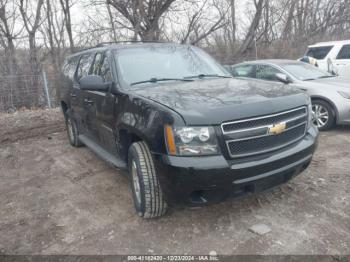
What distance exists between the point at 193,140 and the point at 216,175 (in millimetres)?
357

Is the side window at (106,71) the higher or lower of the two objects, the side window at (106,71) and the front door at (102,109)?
the higher

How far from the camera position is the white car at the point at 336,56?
371 inches

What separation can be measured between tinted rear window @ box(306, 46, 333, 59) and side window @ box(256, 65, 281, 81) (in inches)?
158

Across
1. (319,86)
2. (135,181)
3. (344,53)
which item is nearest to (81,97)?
(135,181)

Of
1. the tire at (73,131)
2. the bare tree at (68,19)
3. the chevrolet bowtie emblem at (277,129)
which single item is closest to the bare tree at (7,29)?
the bare tree at (68,19)

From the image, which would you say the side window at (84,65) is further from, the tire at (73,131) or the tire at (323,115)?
the tire at (323,115)

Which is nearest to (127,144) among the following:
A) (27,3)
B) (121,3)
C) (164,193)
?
(164,193)

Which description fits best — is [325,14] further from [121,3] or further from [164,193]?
[164,193]

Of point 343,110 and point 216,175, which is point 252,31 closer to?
point 343,110

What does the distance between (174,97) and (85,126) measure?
96.7 inches

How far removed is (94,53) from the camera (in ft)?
15.1

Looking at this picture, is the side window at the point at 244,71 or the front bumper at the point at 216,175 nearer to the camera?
the front bumper at the point at 216,175

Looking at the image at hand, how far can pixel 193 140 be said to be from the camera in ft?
8.70

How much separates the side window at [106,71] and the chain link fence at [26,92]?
7.58 meters
